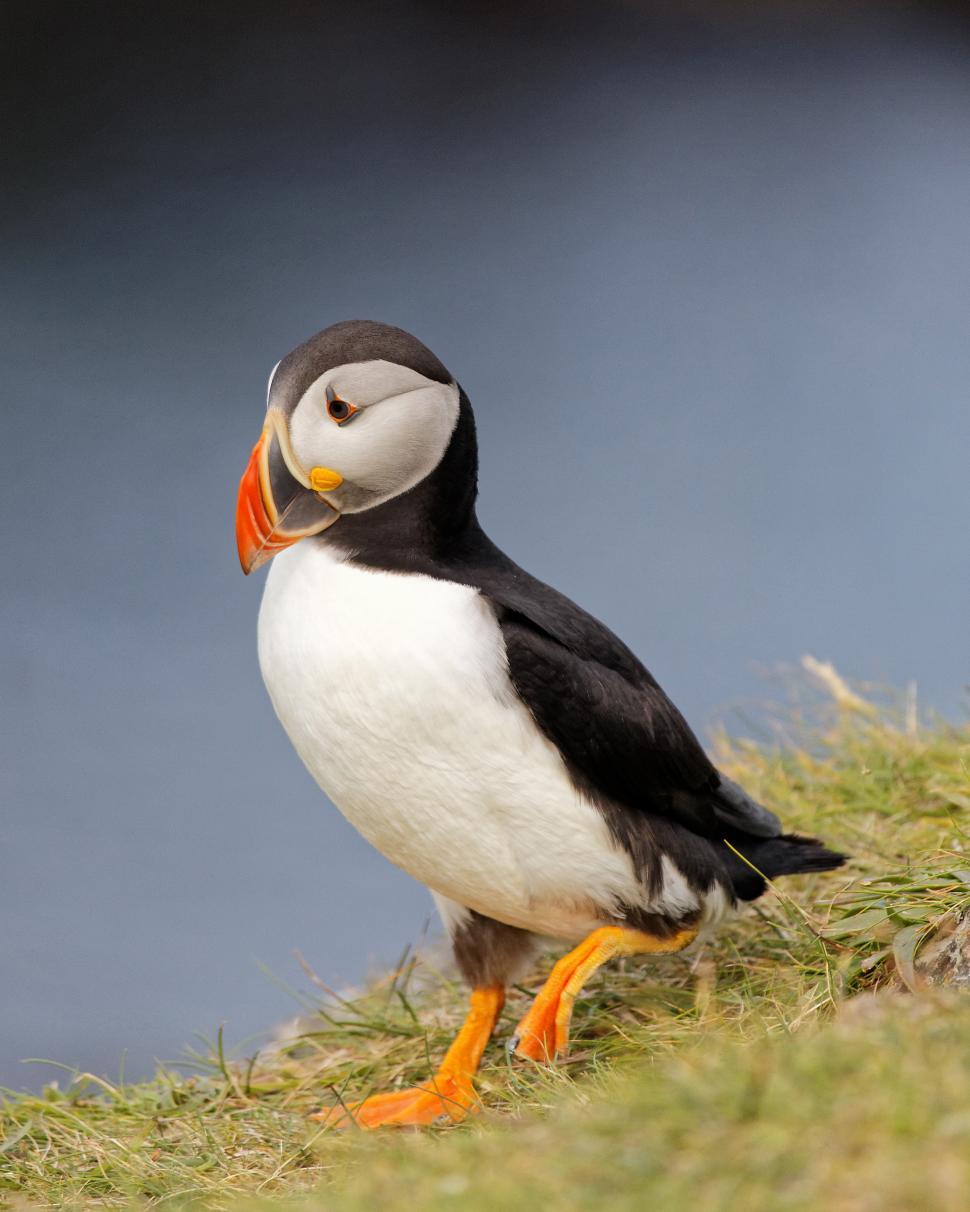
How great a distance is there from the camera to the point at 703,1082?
149 centimetres

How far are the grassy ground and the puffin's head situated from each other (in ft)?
3.52

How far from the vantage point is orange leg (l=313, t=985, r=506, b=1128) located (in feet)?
8.69

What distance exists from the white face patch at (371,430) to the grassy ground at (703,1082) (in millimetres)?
1083

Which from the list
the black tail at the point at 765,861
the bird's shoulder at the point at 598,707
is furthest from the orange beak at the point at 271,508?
the black tail at the point at 765,861

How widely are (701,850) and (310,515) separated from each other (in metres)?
1.02

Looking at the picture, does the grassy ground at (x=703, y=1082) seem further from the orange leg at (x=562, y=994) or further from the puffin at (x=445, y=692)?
the puffin at (x=445, y=692)

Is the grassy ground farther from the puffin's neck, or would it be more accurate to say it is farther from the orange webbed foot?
the puffin's neck

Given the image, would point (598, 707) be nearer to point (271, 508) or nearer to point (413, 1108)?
point (271, 508)

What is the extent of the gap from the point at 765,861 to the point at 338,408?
4.23 ft

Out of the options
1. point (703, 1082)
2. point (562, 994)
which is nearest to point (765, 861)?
point (562, 994)

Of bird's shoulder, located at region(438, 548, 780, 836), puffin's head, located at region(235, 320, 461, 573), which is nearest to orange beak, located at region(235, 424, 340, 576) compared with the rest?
puffin's head, located at region(235, 320, 461, 573)

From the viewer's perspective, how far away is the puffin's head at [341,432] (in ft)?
8.40

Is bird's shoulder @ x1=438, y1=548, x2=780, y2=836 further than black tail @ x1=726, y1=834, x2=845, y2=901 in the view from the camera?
No

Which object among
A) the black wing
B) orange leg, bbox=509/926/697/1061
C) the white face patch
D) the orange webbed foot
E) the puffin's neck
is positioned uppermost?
the white face patch
